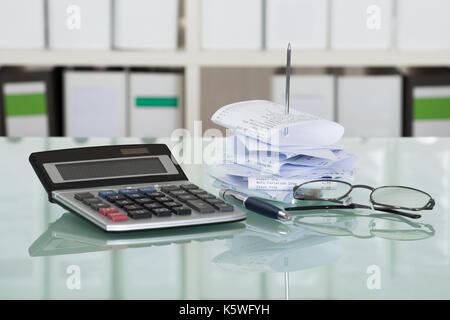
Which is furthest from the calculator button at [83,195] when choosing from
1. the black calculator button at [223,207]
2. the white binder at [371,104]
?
the white binder at [371,104]

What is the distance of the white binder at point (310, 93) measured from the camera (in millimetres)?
1809

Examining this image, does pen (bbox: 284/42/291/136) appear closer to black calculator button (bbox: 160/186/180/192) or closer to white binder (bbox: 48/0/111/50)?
black calculator button (bbox: 160/186/180/192)

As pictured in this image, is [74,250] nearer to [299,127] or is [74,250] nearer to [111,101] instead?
[299,127]

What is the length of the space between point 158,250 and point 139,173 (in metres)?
0.16

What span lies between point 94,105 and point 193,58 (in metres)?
0.26

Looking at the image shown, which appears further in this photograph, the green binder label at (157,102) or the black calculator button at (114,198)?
the green binder label at (157,102)

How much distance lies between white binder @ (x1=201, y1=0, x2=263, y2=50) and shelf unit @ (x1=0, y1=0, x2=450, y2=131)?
17mm

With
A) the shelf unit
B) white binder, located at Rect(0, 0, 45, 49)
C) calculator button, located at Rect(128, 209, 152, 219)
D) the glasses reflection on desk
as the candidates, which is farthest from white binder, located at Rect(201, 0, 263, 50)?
calculator button, located at Rect(128, 209, 152, 219)

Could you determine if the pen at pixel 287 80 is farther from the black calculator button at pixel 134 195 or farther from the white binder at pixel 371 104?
the white binder at pixel 371 104

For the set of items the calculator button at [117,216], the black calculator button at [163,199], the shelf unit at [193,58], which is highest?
the shelf unit at [193,58]

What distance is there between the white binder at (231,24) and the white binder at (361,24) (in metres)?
0.18

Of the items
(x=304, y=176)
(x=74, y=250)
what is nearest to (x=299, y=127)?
(x=304, y=176)

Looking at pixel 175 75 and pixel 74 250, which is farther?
pixel 175 75

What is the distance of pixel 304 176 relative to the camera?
74 cm
